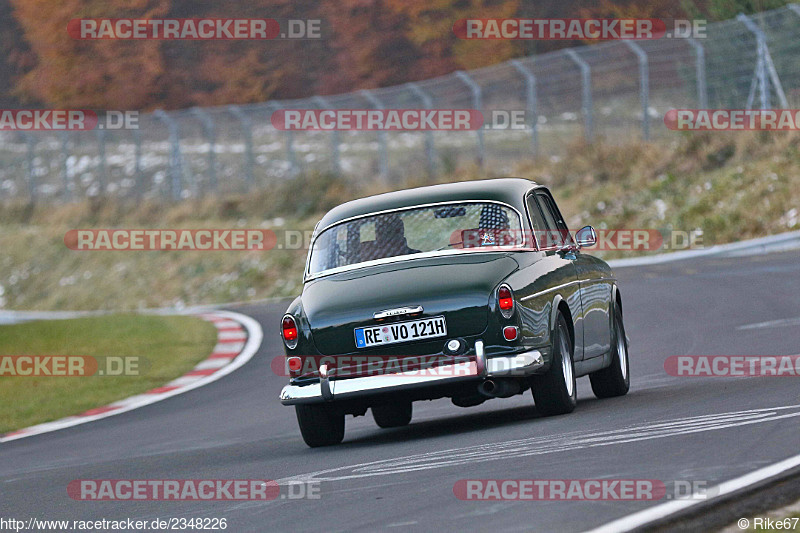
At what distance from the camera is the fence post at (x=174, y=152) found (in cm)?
3619

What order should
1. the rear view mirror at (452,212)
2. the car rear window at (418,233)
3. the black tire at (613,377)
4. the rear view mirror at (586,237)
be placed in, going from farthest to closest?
the black tire at (613,377) < the rear view mirror at (586,237) < the rear view mirror at (452,212) < the car rear window at (418,233)

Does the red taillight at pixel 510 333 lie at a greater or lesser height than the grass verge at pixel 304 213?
lesser

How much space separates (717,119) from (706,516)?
74.4 feet

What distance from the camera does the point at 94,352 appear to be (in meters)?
18.8

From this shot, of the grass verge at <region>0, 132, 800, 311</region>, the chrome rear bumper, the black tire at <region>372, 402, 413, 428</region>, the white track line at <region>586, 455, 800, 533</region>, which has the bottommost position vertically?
the white track line at <region>586, 455, 800, 533</region>

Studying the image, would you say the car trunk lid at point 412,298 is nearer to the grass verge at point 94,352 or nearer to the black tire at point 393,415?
the black tire at point 393,415

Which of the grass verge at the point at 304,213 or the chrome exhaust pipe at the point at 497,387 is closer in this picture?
the chrome exhaust pipe at the point at 497,387

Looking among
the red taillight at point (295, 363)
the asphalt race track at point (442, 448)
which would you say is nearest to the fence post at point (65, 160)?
the asphalt race track at point (442, 448)

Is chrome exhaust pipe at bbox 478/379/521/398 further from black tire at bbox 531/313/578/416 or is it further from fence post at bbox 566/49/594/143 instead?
fence post at bbox 566/49/594/143

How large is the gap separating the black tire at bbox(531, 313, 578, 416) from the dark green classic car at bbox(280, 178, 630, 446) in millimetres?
10

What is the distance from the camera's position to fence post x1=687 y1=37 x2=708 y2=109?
89.0ft

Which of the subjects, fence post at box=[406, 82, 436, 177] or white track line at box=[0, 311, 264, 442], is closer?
white track line at box=[0, 311, 264, 442]

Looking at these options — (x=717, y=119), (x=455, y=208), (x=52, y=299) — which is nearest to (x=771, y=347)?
(x=455, y=208)

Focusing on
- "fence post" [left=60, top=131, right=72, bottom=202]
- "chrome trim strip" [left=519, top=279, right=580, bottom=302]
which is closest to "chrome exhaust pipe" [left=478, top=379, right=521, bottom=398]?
"chrome trim strip" [left=519, top=279, right=580, bottom=302]
